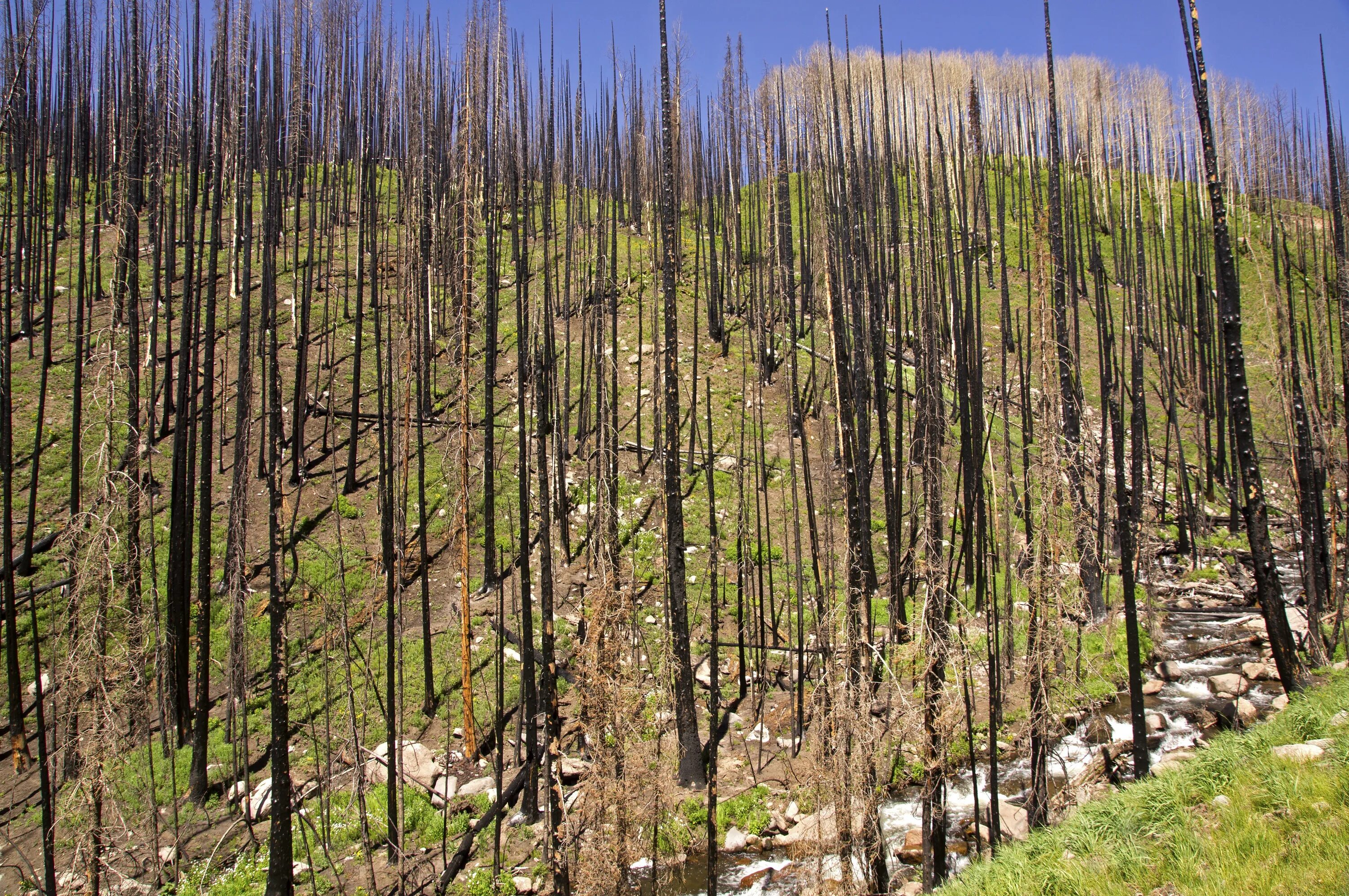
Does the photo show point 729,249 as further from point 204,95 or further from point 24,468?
point 24,468

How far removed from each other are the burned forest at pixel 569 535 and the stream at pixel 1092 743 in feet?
0.43

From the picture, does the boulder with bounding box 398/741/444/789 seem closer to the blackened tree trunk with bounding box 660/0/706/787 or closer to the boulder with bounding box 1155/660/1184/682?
the blackened tree trunk with bounding box 660/0/706/787

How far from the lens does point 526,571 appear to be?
1165cm

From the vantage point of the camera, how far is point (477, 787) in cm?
1263

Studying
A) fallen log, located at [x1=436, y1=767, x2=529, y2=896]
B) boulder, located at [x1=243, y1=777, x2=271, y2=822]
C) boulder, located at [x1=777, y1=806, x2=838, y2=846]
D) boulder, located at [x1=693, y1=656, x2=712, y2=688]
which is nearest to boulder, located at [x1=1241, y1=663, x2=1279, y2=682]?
boulder, located at [x1=777, y1=806, x2=838, y2=846]

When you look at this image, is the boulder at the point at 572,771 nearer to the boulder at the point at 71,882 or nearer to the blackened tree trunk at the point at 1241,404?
the boulder at the point at 71,882

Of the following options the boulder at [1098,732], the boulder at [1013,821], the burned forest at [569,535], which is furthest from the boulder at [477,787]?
the boulder at [1098,732]

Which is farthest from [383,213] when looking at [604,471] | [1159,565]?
[1159,565]

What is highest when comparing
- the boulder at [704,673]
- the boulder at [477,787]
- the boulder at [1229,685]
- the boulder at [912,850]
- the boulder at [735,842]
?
the boulder at [704,673]

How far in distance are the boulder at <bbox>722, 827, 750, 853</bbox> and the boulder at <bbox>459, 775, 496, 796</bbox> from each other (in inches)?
166

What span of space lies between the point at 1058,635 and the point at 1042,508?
69.9 inches

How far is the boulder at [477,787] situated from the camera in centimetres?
1245

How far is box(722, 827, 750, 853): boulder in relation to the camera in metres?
11.4

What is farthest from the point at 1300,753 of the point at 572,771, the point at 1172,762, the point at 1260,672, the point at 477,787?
the point at 477,787
